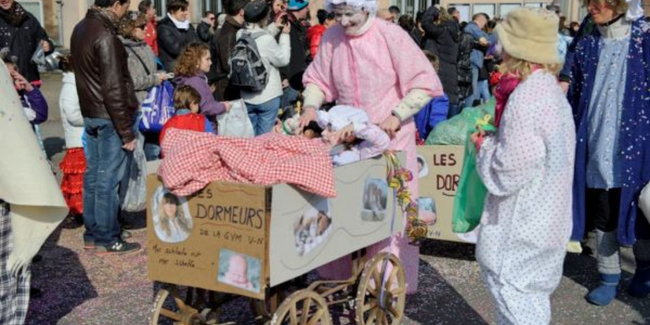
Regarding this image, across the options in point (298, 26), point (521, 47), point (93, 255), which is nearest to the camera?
point (521, 47)

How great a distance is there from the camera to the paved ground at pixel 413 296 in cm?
444

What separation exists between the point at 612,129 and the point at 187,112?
288 cm

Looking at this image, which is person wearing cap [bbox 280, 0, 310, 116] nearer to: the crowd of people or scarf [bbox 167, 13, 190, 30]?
the crowd of people

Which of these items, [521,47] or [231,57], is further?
[231,57]

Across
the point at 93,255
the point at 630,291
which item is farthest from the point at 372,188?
the point at 93,255

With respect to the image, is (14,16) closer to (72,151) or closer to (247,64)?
(72,151)

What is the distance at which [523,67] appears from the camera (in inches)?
129

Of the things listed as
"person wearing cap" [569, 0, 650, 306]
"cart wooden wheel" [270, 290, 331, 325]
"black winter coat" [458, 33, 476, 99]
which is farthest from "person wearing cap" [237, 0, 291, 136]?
"black winter coat" [458, 33, 476, 99]

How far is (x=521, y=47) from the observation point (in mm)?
3273

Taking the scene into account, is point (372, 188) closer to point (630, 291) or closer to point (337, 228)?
point (337, 228)

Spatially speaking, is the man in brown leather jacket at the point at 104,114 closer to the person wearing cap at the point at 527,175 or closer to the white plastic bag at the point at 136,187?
the white plastic bag at the point at 136,187

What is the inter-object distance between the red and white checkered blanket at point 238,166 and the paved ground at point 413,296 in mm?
1384

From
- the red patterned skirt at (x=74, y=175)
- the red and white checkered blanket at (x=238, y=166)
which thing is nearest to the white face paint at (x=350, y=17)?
the red and white checkered blanket at (x=238, y=166)

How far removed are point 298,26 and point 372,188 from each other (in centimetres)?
500
